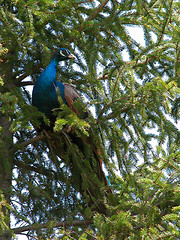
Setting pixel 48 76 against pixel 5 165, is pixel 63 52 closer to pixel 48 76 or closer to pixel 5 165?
pixel 48 76

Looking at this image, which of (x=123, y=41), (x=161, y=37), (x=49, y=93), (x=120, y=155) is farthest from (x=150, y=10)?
(x=49, y=93)

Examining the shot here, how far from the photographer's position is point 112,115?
380 cm

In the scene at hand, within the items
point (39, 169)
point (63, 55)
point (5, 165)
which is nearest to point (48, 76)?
point (63, 55)

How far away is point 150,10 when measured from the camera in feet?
11.4

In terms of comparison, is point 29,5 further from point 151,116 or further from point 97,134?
point 151,116

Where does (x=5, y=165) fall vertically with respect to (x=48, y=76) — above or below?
below

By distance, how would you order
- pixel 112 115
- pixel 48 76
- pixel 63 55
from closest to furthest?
pixel 112 115
pixel 48 76
pixel 63 55

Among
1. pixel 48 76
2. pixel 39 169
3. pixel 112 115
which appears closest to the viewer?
pixel 112 115

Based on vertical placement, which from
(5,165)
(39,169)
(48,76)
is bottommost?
(5,165)

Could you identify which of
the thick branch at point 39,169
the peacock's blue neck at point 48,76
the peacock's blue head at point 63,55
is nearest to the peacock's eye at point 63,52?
the peacock's blue head at point 63,55

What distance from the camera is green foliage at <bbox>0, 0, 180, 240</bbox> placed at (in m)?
3.38

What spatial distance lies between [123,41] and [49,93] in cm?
124

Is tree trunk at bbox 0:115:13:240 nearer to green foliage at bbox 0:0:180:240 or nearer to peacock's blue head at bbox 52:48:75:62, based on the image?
green foliage at bbox 0:0:180:240

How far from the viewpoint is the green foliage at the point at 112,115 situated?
11.1 feet
